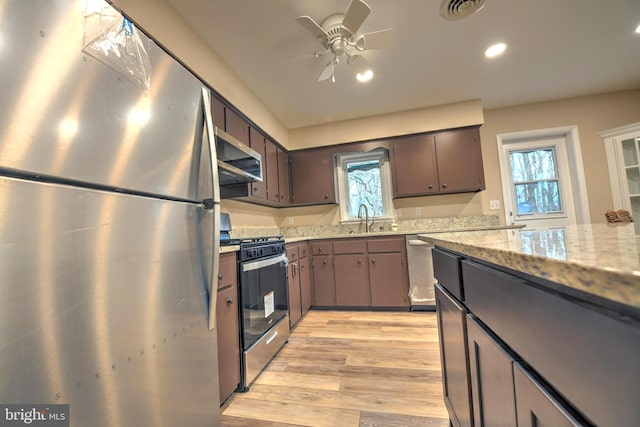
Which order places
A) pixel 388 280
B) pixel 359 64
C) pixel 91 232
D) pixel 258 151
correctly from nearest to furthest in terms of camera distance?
pixel 91 232, pixel 359 64, pixel 258 151, pixel 388 280

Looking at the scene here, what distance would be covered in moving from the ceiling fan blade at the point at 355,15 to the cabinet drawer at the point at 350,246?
6.84 ft

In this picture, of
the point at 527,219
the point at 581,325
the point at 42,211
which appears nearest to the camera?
the point at 581,325

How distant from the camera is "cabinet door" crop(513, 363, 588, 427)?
0.38 m

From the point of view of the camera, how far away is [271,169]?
3242 millimetres

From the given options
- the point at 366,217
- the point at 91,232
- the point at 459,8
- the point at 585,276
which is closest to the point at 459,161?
the point at 366,217

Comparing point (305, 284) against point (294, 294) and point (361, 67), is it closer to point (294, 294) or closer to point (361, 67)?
point (294, 294)

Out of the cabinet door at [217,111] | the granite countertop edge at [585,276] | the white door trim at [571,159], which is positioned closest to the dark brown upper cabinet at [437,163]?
the white door trim at [571,159]

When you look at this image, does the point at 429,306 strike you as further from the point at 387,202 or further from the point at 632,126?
the point at 632,126

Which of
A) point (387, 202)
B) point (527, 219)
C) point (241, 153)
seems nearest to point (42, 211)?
point (241, 153)

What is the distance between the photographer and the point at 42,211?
57cm

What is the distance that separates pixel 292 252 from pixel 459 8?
2405 mm

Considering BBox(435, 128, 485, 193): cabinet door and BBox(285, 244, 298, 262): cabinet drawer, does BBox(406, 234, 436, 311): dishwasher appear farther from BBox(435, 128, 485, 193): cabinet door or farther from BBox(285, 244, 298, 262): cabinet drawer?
BBox(285, 244, 298, 262): cabinet drawer

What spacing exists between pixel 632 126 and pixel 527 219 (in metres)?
1.47

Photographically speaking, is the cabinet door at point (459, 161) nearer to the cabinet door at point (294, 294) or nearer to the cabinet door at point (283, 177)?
the cabinet door at point (283, 177)
